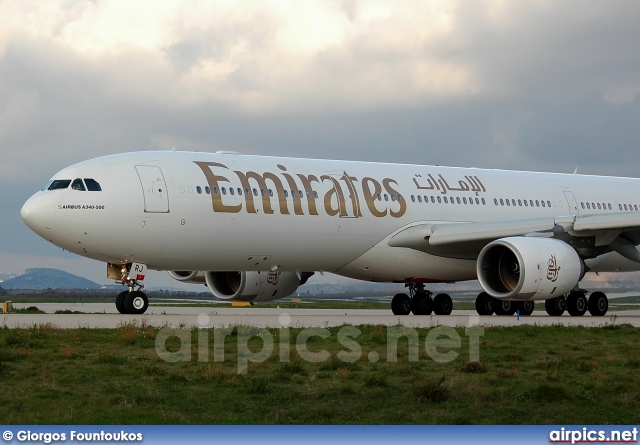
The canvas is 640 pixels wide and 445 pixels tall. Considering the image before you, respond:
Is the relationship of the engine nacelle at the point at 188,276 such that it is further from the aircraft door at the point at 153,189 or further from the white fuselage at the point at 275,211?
the aircraft door at the point at 153,189

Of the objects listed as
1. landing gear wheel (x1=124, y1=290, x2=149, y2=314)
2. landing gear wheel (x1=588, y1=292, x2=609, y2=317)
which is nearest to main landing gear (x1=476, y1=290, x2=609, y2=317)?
landing gear wheel (x1=588, y1=292, x2=609, y2=317)

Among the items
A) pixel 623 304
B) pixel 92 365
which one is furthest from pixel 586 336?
pixel 623 304

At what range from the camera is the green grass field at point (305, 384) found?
10672mm

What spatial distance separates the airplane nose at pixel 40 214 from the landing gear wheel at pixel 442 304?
12.7 metres

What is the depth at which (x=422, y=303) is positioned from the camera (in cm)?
3072

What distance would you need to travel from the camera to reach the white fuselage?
23438 millimetres

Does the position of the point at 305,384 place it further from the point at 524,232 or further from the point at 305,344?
the point at 524,232

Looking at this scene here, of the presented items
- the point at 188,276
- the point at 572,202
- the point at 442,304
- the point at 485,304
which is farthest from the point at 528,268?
the point at 188,276

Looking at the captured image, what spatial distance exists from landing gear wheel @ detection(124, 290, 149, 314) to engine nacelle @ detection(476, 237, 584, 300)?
8.69 m

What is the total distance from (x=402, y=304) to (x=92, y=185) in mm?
11547

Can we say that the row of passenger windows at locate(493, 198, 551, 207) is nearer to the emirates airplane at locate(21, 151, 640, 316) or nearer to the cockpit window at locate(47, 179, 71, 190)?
the emirates airplane at locate(21, 151, 640, 316)

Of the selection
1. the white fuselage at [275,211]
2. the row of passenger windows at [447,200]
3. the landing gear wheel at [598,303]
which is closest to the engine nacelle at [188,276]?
the white fuselage at [275,211]

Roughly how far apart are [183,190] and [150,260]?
75.7 inches

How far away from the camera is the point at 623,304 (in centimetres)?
5019
